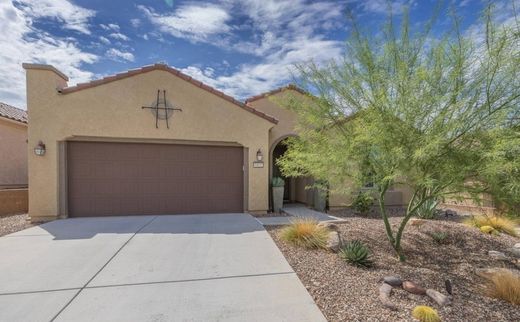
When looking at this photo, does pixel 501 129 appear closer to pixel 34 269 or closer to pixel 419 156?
pixel 419 156

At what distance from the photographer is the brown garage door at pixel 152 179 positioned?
350 inches

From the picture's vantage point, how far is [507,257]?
20.6ft

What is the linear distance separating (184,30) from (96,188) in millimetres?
6499

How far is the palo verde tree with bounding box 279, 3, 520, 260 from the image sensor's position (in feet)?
13.2

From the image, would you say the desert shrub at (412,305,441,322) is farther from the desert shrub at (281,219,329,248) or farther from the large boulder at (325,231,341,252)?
the desert shrub at (281,219,329,248)

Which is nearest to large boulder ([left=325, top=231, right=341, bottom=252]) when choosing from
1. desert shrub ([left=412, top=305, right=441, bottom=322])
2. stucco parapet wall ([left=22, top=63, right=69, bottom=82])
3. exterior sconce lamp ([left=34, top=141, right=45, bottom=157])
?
desert shrub ([left=412, top=305, right=441, bottom=322])

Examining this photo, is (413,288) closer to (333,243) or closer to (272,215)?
(333,243)

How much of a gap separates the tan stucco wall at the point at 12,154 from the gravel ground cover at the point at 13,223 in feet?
11.9

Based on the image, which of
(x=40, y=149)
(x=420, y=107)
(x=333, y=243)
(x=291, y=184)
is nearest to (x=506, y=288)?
(x=333, y=243)

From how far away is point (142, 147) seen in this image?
9.30 m

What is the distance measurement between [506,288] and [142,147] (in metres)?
10.1

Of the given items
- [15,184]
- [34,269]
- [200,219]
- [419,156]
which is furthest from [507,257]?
[15,184]

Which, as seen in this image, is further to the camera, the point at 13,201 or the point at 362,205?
the point at 362,205

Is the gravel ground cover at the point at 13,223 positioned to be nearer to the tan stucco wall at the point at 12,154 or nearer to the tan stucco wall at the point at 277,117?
the tan stucco wall at the point at 12,154
